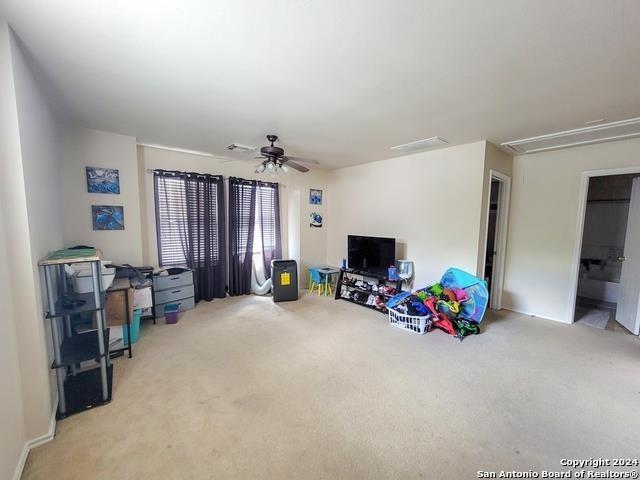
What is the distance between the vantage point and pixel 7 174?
4.92 feet

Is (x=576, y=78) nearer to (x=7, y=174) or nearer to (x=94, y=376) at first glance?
(x=7, y=174)

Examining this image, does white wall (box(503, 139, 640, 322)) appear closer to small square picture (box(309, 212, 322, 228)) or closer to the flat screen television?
the flat screen television

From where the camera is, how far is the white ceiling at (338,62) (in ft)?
4.45

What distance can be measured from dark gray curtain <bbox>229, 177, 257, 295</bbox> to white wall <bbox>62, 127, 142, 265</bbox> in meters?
1.34

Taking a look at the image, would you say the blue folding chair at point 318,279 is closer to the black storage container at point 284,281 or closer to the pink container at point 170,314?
the black storage container at point 284,281

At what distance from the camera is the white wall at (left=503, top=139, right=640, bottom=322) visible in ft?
11.5

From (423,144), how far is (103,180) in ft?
13.7

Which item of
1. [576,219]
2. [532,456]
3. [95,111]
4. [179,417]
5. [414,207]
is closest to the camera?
[532,456]

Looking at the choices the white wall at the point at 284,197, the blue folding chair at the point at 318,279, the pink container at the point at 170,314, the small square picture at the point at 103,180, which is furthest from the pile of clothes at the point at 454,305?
the small square picture at the point at 103,180

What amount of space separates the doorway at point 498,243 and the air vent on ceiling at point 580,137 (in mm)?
521

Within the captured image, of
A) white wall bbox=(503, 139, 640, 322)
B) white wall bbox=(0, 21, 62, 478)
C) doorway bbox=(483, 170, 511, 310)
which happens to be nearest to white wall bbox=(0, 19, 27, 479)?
white wall bbox=(0, 21, 62, 478)

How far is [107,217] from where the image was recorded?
3.38 meters

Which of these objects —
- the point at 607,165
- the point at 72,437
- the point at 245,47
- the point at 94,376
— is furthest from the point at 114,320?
the point at 607,165

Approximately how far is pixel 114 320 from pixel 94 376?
0.54 metres
